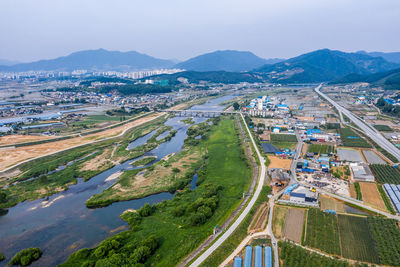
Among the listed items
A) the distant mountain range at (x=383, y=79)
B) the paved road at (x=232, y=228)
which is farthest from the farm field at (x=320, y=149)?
the distant mountain range at (x=383, y=79)

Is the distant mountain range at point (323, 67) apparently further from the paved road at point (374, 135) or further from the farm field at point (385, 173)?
the farm field at point (385, 173)

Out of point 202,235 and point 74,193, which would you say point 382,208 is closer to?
→ point 202,235

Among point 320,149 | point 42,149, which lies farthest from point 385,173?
point 42,149

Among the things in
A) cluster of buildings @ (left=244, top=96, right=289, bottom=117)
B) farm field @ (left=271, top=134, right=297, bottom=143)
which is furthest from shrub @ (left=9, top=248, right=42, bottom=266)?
cluster of buildings @ (left=244, top=96, right=289, bottom=117)

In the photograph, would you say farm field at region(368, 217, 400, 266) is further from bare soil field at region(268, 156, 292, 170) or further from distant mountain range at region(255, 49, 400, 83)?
distant mountain range at region(255, 49, 400, 83)

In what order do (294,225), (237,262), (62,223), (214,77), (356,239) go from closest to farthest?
1. (237,262)
2. (356,239)
3. (294,225)
4. (62,223)
5. (214,77)

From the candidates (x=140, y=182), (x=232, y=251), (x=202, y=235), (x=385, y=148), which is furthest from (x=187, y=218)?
(x=385, y=148)

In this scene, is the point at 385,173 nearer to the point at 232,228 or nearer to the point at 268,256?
the point at 268,256

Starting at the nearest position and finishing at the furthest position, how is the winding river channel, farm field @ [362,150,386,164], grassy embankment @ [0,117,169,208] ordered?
the winding river channel, grassy embankment @ [0,117,169,208], farm field @ [362,150,386,164]
